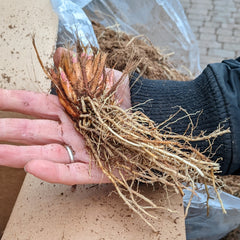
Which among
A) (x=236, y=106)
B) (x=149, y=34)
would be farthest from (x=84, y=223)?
(x=149, y=34)

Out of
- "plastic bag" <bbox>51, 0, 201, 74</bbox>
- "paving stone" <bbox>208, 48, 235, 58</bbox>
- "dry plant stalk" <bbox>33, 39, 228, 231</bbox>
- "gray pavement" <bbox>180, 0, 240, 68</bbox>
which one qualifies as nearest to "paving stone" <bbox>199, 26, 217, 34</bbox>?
"gray pavement" <bbox>180, 0, 240, 68</bbox>

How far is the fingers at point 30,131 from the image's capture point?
0.92 m

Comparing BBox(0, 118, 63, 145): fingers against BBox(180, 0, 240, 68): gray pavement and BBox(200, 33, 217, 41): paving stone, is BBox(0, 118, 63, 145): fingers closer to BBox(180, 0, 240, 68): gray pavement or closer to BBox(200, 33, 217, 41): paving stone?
BBox(180, 0, 240, 68): gray pavement

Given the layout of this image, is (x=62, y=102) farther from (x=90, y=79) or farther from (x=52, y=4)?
(x=52, y=4)

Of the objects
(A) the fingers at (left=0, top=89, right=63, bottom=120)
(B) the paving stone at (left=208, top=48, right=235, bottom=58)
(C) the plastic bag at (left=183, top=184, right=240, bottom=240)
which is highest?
(A) the fingers at (left=0, top=89, right=63, bottom=120)

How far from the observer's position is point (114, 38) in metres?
1.55

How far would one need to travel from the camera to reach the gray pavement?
105 inches

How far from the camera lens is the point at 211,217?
1.36 m

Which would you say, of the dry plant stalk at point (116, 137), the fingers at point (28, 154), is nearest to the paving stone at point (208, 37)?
the dry plant stalk at point (116, 137)

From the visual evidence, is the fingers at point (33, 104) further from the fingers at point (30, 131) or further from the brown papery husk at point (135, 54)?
the brown papery husk at point (135, 54)

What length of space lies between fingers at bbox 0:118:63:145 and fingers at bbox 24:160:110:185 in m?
0.12

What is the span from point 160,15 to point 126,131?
115 cm

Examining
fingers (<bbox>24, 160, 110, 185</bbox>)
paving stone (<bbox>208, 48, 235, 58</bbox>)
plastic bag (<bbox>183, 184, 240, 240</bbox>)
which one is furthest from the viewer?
paving stone (<bbox>208, 48, 235, 58</bbox>)

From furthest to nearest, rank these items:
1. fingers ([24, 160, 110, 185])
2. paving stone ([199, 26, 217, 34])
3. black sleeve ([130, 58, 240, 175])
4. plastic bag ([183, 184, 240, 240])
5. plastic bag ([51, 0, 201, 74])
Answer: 1. paving stone ([199, 26, 217, 34])
2. plastic bag ([51, 0, 201, 74])
3. plastic bag ([183, 184, 240, 240])
4. black sleeve ([130, 58, 240, 175])
5. fingers ([24, 160, 110, 185])
